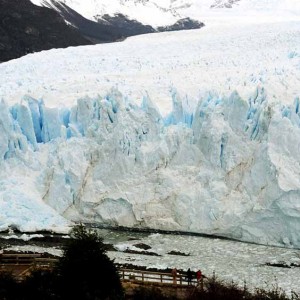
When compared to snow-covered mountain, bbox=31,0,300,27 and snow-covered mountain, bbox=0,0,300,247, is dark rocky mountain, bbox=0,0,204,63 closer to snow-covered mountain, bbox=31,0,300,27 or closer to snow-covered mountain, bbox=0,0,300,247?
snow-covered mountain, bbox=31,0,300,27

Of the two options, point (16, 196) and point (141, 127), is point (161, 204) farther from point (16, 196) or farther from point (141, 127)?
point (16, 196)

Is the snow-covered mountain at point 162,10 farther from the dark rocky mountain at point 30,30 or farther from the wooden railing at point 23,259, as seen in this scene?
the wooden railing at point 23,259

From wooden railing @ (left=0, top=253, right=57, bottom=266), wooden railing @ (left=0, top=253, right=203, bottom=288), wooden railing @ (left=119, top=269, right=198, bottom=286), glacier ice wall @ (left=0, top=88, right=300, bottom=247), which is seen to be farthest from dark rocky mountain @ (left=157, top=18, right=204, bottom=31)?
wooden railing @ (left=119, top=269, right=198, bottom=286)

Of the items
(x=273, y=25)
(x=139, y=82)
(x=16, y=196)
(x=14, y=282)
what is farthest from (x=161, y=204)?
(x=273, y=25)

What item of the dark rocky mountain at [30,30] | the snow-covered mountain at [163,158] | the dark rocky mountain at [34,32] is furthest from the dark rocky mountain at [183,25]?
the snow-covered mountain at [163,158]

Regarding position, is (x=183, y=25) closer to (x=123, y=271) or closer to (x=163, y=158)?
(x=163, y=158)

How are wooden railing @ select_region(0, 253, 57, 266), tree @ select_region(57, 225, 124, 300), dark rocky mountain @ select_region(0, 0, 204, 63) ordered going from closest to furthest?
tree @ select_region(57, 225, 124, 300) → wooden railing @ select_region(0, 253, 57, 266) → dark rocky mountain @ select_region(0, 0, 204, 63)
